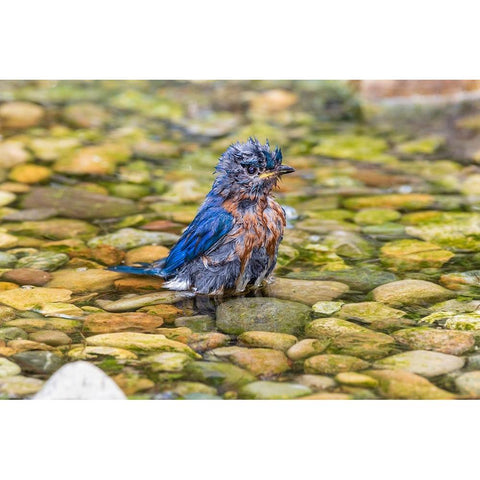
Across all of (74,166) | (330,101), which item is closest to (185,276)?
(74,166)

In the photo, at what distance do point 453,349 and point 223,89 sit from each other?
24.2 ft

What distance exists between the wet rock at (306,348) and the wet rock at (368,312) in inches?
18.2

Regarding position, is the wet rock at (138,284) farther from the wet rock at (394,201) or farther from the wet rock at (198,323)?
the wet rock at (394,201)

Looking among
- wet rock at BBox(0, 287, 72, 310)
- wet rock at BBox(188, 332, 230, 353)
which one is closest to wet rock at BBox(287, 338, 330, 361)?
wet rock at BBox(188, 332, 230, 353)

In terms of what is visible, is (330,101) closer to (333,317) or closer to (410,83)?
(410,83)

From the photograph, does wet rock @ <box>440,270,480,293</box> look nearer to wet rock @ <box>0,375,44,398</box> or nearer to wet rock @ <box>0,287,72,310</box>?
wet rock @ <box>0,287,72,310</box>

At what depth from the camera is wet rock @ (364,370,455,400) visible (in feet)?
15.1

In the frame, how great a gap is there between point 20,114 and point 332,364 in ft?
22.4

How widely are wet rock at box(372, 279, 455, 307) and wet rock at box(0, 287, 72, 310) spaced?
2.23 m

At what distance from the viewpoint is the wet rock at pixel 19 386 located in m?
4.64

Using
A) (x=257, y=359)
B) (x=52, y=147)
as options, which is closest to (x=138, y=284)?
(x=257, y=359)

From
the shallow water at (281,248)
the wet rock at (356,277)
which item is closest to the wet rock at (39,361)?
the shallow water at (281,248)

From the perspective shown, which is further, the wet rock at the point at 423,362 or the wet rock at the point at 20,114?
the wet rock at the point at 20,114

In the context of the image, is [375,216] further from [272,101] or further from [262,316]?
[272,101]
